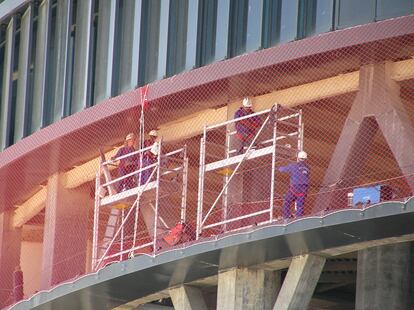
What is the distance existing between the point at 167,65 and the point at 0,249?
10.6m

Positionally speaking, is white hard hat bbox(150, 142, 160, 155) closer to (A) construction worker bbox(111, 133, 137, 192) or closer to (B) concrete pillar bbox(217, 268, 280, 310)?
(A) construction worker bbox(111, 133, 137, 192)

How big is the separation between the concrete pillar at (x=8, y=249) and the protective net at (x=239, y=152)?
8.11 feet

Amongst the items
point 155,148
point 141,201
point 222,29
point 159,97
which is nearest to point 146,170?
point 141,201

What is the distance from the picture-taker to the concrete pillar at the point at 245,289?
34406 mm

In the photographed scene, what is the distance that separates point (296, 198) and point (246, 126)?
2782mm

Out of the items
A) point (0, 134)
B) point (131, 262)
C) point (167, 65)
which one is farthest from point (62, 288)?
point (0, 134)

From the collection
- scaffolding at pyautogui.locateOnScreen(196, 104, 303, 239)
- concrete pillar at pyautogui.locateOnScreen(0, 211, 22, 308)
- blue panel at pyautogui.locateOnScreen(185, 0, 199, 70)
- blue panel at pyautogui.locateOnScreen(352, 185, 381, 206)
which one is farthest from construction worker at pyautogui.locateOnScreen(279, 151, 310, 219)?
concrete pillar at pyautogui.locateOnScreen(0, 211, 22, 308)

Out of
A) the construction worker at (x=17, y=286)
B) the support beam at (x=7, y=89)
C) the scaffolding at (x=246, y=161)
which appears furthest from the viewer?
the support beam at (x=7, y=89)

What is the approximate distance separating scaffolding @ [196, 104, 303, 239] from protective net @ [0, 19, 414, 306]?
0.04 m

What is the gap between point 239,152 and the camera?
35.8m

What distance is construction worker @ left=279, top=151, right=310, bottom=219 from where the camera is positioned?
3347 centimetres

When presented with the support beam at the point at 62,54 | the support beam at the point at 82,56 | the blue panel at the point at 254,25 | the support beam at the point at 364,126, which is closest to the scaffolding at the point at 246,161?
the support beam at the point at 364,126

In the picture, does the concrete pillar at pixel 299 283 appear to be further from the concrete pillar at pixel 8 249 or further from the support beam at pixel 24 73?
the concrete pillar at pixel 8 249

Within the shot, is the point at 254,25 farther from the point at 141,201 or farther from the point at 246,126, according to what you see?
the point at 141,201
